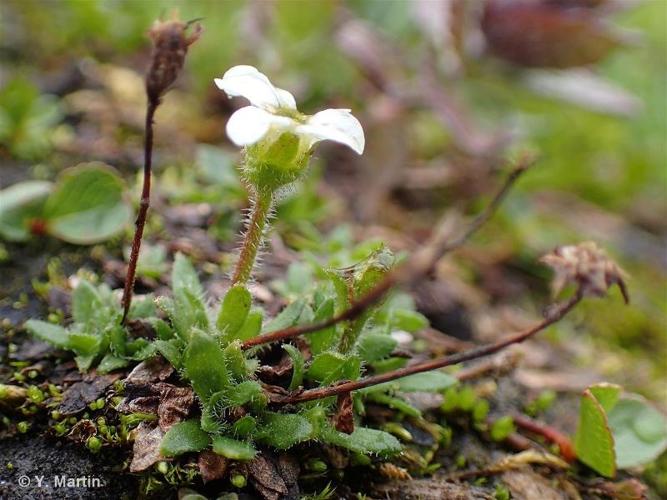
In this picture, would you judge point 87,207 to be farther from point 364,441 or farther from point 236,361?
point 364,441

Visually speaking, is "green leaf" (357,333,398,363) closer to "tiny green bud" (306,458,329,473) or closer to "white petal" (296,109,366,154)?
"tiny green bud" (306,458,329,473)

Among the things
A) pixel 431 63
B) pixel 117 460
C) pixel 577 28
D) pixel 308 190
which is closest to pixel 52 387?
Result: pixel 117 460

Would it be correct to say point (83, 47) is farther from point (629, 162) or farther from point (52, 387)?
point (629, 162)

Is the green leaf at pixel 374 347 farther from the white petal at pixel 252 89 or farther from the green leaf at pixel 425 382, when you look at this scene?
the white petal at pixel 252 89

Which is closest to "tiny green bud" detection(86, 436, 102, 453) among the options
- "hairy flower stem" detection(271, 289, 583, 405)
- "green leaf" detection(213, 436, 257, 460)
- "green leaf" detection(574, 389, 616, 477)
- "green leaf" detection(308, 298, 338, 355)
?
"green leaf" detection(213, 436, 257, 460)

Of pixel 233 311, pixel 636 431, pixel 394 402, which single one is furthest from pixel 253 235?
pixel 636 431
